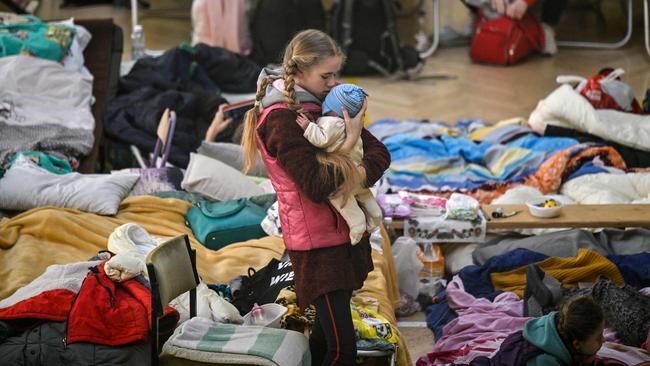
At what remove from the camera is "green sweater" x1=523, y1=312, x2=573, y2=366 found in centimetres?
328

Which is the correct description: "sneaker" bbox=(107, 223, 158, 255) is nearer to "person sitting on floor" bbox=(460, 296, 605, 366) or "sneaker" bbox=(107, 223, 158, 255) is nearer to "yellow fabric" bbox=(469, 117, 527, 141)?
"person sitting on floor" bbox=(460, 296, 605, 366)

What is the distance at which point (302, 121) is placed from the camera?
3.03 metres

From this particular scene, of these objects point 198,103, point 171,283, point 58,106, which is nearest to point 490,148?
point 198,103

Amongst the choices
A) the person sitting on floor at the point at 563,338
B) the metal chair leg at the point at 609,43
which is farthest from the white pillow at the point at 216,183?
the metal chair leg at the point at 609,43

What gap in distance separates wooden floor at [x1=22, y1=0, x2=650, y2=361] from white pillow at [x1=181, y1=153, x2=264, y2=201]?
2.04 meters

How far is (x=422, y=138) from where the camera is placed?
5.83 metres

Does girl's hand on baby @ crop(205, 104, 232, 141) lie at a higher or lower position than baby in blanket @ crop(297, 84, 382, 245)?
lower

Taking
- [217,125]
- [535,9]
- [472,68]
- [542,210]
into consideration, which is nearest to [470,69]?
[472,68]

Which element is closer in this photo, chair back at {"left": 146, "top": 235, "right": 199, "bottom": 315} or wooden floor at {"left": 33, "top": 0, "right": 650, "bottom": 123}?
chair back at {"left": 146, "top": 235, "right": 199, "bottom": 315}

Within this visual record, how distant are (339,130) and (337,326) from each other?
1.92ft

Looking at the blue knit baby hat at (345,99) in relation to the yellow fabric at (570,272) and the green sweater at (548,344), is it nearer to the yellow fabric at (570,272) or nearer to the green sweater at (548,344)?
the green sweater at (548,344)

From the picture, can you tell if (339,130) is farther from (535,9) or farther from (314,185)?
(535,9)

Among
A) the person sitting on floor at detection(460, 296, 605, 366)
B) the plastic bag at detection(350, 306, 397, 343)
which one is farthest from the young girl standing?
the person sitting on floor at detection(460, 296, 605, 366)

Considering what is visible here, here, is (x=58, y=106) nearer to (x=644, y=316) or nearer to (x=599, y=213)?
(x=599, y=213)
